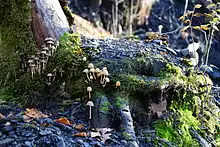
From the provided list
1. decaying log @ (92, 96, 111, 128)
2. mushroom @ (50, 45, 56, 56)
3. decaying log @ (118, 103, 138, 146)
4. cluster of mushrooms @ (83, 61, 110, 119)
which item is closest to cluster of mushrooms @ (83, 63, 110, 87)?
cluster of mushrooms @ (83, 61, 110, 119)

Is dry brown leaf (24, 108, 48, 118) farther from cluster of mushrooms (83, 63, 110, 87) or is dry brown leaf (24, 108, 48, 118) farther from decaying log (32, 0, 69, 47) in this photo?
decaying log (32, 0, 69, 47)

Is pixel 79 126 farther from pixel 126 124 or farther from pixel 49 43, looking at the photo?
pixel 49 43

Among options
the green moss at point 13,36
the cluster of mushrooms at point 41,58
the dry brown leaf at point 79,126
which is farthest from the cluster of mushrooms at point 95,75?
the green moss at point 13,36

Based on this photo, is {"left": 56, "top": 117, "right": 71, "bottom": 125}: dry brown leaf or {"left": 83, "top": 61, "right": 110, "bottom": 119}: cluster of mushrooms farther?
{"left": 83, "top": 61, "right": 110, "bottom": 119}: cluster of mushrooms

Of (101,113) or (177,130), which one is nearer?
(101,113)

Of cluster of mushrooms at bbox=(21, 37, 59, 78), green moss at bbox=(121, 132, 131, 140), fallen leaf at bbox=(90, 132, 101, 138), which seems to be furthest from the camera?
cluster of mushrooms at bbox=(21, 37, 59, 78)

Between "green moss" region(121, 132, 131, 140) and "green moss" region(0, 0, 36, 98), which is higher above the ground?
"green moss" region(0, 0, 36, 98)

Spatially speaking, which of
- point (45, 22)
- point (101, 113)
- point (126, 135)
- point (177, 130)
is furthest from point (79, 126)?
point (45, 22)

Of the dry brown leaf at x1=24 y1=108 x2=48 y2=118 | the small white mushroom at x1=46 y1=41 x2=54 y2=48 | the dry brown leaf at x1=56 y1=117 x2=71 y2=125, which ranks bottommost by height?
the dry brown leaf at x1=56 y1=117 x2=71 y2=125
